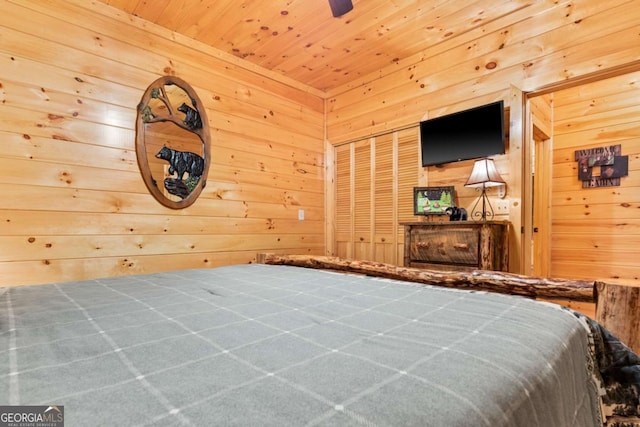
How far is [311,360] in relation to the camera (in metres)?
0.67

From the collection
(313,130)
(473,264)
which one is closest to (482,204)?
(473,264)

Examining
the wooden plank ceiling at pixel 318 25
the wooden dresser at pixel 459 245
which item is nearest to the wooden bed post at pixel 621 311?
the wooden dresser at pixel 459 245

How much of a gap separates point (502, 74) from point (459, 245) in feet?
4.64

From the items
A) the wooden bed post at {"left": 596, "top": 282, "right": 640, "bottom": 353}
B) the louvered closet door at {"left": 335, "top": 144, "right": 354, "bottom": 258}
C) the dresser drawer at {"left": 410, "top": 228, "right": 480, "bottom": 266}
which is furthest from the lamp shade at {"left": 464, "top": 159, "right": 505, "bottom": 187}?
the louvered closet door at {"left": 335, "top": 144, "right": 354, "bottom": 258}

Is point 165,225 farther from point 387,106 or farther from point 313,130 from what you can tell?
point 387,106

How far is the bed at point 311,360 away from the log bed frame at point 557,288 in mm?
129

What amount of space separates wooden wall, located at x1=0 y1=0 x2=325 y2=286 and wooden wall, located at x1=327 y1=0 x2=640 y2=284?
1144mm

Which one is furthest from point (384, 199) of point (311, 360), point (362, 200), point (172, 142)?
point (311, 360)

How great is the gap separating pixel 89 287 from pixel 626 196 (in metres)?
4.42

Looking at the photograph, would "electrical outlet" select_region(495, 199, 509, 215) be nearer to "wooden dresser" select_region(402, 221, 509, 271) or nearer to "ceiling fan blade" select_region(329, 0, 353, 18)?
"wooden dresser" select_region(402, 221, 509, 271)

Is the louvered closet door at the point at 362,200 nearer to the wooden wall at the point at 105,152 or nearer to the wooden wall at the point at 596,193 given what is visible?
the wooden wall at the point at 105,152

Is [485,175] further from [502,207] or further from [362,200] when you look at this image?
[362,200]

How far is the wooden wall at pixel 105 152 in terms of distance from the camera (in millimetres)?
1972

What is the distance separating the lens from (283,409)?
1.59ft
